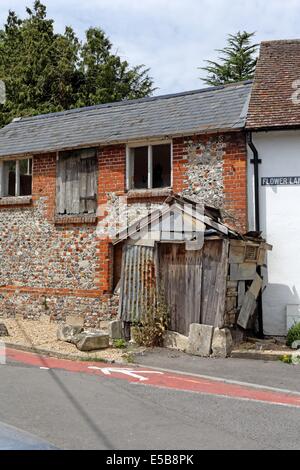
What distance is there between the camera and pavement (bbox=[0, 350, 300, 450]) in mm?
5613

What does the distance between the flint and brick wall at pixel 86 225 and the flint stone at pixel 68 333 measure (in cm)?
196

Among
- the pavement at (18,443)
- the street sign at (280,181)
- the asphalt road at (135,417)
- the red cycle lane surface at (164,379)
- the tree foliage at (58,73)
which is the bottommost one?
the red cycle lane surface at (164,379)

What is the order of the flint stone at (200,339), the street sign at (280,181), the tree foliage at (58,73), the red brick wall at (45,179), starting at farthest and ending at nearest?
1. the tree foliage at (58,73)
2. the red brick wall at (45,179)
3. the street sign at (280,181)
4. the flint stone at (200,339)

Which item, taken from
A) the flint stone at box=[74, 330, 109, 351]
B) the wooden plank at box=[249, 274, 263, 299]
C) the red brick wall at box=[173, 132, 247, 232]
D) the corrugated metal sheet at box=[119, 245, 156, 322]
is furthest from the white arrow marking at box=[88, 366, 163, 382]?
the red brick wall at box=[173, 132, 247, 232]

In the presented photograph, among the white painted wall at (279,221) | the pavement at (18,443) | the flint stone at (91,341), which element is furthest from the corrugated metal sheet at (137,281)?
the pavement at (18,443)

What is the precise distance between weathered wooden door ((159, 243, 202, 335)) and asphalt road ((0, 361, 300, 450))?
2969mm

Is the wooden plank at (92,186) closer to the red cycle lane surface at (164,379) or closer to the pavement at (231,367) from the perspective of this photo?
the red cycle lane surface at (164,379)

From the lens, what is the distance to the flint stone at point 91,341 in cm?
1109

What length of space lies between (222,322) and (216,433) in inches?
194

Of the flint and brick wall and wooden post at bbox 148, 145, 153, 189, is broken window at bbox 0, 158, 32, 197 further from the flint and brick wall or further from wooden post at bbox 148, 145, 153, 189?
wooden post at bbox 148, 145, 153, 189

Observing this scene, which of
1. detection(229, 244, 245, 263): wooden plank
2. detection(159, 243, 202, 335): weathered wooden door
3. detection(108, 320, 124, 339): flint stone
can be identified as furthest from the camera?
detection(108, 320, 124, 339): flint stone

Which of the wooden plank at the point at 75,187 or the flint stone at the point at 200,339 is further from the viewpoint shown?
the wooden plank at the point at 75,187

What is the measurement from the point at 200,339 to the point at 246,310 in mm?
1226
